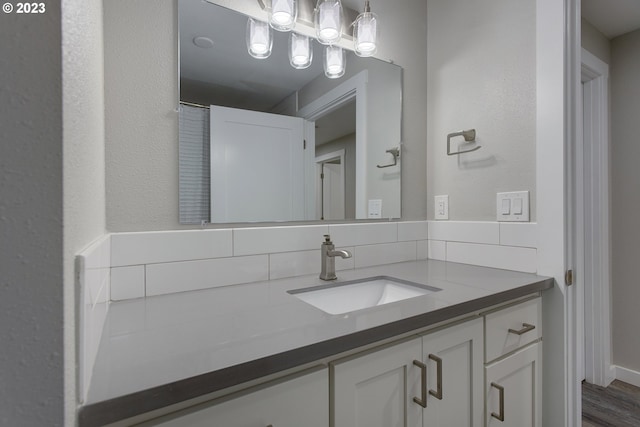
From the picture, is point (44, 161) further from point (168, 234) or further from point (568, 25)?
point (568, 25)

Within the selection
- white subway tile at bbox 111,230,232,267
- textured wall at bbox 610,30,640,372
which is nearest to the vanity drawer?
white subway tile at bbox 111,230,232,267

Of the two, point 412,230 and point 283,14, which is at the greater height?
point 283,14

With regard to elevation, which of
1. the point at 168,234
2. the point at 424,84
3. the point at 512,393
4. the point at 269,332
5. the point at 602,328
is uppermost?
the point at 424,84

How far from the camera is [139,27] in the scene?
3.02 ft

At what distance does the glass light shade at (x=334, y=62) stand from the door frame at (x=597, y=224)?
158cm

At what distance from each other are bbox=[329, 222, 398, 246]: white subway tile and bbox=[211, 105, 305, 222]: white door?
0.59ft

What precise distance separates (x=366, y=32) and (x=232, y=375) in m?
1.36

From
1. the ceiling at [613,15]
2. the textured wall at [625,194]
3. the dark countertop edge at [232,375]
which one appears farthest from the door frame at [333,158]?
the textured wall at [625,194]

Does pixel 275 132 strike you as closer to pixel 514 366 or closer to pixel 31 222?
pixel 31 222

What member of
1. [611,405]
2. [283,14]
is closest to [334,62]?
[283,14]

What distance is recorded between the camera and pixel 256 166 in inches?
44.1

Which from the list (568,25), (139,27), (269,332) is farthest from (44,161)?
(568,25)

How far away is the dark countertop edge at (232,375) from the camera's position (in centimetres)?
41

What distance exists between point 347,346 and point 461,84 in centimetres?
135
